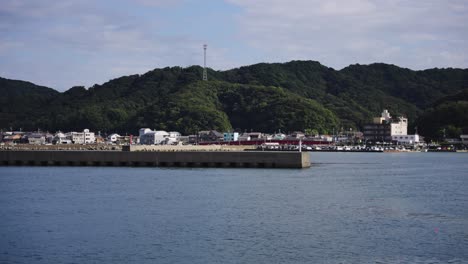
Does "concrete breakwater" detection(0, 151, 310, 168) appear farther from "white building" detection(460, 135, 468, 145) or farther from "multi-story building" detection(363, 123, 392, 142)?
"multi-story building" detection(363, 123, 392, 142)

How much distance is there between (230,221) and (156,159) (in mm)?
38179

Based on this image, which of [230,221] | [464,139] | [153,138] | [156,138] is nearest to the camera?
[230,221]

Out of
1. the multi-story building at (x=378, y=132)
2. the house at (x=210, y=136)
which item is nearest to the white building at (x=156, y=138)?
the house at (x=210, y=136)

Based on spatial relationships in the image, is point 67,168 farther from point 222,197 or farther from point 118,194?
point 222,197

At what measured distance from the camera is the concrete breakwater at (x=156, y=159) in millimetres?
64000

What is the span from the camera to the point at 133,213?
3225cm

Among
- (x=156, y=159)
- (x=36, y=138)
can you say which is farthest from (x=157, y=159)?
(x=36, y=138)

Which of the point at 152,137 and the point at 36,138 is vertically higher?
the point at 152,137

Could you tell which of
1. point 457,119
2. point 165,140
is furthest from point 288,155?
point 457,119

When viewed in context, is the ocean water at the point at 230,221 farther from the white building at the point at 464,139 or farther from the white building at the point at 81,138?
the white building at the point at 81,138

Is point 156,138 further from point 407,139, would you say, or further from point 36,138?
point 407,139

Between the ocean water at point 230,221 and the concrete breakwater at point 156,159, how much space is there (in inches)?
502

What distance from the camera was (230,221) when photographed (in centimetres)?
2984

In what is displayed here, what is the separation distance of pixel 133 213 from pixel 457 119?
147 metres
